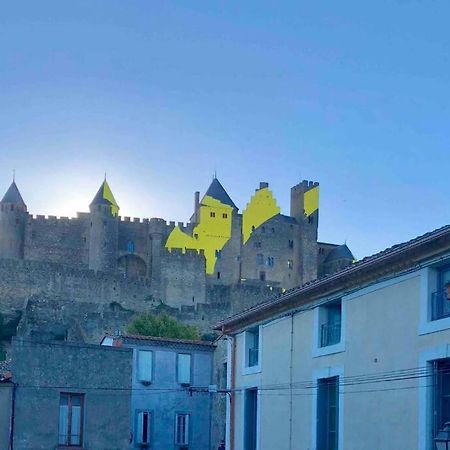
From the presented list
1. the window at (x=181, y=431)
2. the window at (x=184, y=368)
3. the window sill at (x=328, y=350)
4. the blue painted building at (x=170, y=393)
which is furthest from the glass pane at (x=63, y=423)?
the window sill at (x=328, y=350)

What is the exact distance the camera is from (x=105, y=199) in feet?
339

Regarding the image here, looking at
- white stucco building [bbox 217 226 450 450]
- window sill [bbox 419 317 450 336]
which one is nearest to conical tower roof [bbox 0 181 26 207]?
white stucco building [bbox 217 226 450 450]

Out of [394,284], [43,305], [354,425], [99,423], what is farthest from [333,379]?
[43,305]

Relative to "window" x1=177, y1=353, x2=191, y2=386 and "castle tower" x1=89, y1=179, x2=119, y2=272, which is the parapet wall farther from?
"window" x1=177, y1=353, x2=191, y2=386

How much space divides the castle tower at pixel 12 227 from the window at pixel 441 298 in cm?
8218

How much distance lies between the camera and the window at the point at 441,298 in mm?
20125

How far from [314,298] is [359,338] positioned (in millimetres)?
2676

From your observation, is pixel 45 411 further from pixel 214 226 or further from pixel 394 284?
pixel 214 226

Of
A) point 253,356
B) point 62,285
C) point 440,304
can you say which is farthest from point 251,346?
point 62,285

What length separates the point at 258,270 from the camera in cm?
10538

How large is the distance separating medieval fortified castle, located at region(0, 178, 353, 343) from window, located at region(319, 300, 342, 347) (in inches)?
2115

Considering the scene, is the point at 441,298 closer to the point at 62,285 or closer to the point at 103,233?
the point at 62,285

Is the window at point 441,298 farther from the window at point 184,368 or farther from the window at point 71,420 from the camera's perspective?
the window at point 184,368

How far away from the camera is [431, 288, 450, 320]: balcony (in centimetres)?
2009
